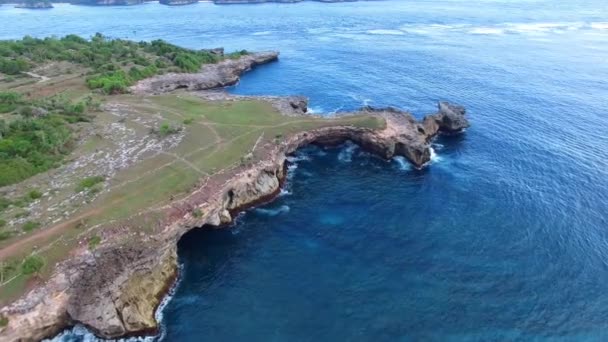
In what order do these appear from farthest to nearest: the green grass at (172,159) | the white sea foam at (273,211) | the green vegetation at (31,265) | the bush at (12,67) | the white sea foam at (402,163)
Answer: the bush at (12,67)
the white sea foam at (402,163)
the white sea foam at (273,211)
the green grass at (172,159)
the green vegetation at (31,265)

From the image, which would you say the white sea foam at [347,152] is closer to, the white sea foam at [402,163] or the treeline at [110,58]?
the white sea foam at [402,163]

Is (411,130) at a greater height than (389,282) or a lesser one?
greater

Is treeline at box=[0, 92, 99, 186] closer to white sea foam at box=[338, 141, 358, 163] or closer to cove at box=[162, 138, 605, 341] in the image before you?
cove at box=[162, 138, 605, 341]

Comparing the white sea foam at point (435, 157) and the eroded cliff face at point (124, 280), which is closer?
the eroded cliff face at point (124, 280)

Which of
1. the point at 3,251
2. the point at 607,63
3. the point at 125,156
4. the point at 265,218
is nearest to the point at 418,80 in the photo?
the point at 607,63

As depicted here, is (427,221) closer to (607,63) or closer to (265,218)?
(265,218)

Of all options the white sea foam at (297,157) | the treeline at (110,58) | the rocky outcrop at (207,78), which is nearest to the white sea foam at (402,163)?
the white sea foam at (297,157)
